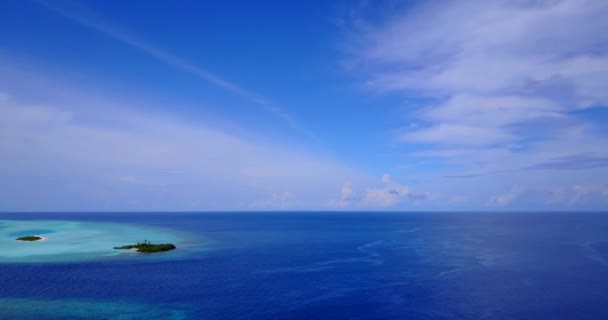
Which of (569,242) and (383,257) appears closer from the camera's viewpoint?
(383,257)

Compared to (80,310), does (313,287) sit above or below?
below

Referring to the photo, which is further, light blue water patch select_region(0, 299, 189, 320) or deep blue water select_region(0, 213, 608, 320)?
deep blue water select_region(0, 213, 608, 320)

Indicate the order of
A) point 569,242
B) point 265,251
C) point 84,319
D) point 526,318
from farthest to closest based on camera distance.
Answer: point 569,242 < point 265,251 < point 526,318 < point 84,319

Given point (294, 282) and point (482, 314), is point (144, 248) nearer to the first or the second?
point (294, 282)

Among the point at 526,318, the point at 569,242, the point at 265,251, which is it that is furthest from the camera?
the point at 569,242

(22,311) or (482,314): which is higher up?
(22,311)

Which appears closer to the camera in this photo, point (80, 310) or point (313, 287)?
point (80, 310)

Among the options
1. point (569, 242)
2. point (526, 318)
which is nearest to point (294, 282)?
point (526, 318)

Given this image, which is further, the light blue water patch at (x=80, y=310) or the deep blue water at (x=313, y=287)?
the deep blue water at (x=313, y=287)
